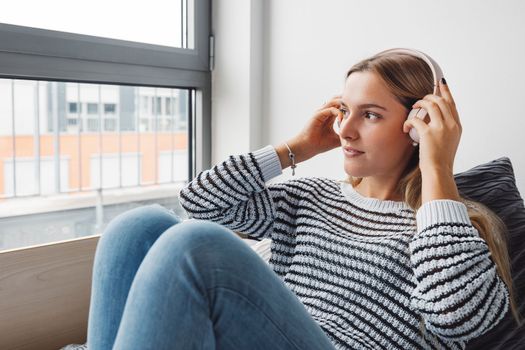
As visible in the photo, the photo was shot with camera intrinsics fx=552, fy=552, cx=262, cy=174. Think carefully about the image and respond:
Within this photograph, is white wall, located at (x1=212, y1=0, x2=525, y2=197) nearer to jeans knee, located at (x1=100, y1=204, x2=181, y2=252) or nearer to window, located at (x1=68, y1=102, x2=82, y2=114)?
window, located at (x1=68, y1=102, x2=82, y2=114)

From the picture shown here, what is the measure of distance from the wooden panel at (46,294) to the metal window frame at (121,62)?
1.51 feet

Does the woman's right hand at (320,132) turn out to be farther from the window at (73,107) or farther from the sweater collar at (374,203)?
the window at (73,107)

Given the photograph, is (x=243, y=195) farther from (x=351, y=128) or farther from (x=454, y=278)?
(x=454, y=278)

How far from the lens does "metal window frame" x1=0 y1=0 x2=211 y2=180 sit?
4.52ft

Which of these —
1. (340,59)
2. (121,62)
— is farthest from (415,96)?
(121,62)

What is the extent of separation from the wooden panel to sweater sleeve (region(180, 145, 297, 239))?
12.9 inches

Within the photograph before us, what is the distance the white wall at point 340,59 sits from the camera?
4.20 feet

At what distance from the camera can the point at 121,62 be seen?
1605 millimetres

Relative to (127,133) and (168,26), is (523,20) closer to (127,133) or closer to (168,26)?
(168,26)

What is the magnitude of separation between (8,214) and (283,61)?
935mm

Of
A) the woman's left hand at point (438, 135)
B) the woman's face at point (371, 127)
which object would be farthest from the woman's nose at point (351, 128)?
the woman's left hand at point (438, 135)

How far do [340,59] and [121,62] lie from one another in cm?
64

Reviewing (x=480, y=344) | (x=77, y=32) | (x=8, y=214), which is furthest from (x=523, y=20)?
(x=8, y=214)

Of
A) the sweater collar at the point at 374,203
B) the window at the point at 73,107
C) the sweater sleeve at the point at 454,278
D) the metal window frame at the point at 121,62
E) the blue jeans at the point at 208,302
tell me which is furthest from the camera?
the window at the point at 73,107
